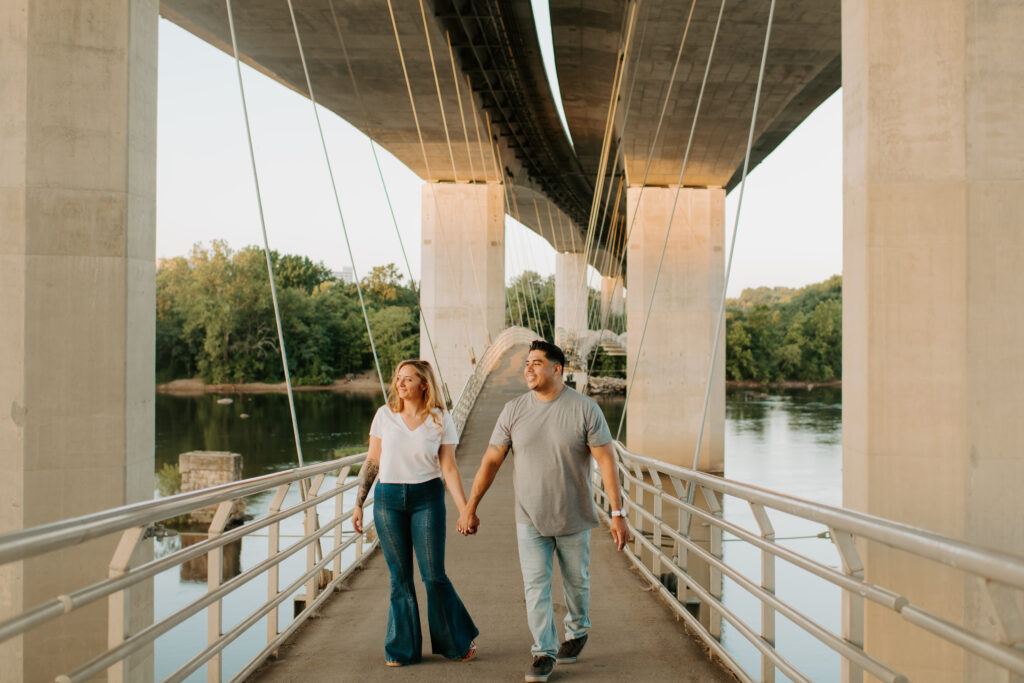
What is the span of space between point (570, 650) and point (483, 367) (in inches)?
862

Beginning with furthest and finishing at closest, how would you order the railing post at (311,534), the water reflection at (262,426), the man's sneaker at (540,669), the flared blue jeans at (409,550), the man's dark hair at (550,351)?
the water reflection at (262,426), the railing post at (311,534), the flared blue jeans at (409,550), the man's dark hair at (550,351), the man's sneaker at (540,669)

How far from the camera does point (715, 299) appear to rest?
2831cm

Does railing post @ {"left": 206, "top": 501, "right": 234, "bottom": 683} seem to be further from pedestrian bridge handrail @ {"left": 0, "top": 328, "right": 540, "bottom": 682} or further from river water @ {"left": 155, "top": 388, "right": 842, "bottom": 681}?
river water @ {"left": 155, "top": 388, "right": 842, "bottom": 681}

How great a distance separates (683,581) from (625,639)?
22.5 inches

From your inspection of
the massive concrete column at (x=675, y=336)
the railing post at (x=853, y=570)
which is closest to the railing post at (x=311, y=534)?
the railing post at (x=853, y=570)

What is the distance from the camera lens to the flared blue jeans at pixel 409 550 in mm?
4465

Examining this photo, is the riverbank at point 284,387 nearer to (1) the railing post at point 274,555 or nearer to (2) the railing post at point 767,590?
(1) the railing post at point 274,555

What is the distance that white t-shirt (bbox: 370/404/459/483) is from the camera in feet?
14.6

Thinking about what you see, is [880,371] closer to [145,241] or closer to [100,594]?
[100,594]

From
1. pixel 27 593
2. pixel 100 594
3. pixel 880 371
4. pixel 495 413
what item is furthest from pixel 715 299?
pixel 100 594

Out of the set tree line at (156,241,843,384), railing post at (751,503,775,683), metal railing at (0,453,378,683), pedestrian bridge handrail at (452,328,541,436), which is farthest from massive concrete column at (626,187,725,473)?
tree line at (156,241,843,384)

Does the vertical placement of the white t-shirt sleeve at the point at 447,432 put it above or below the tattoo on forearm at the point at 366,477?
above

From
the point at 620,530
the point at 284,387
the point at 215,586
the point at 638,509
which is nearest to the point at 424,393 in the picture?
the point at 620,530

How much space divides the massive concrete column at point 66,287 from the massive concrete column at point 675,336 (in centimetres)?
2217
